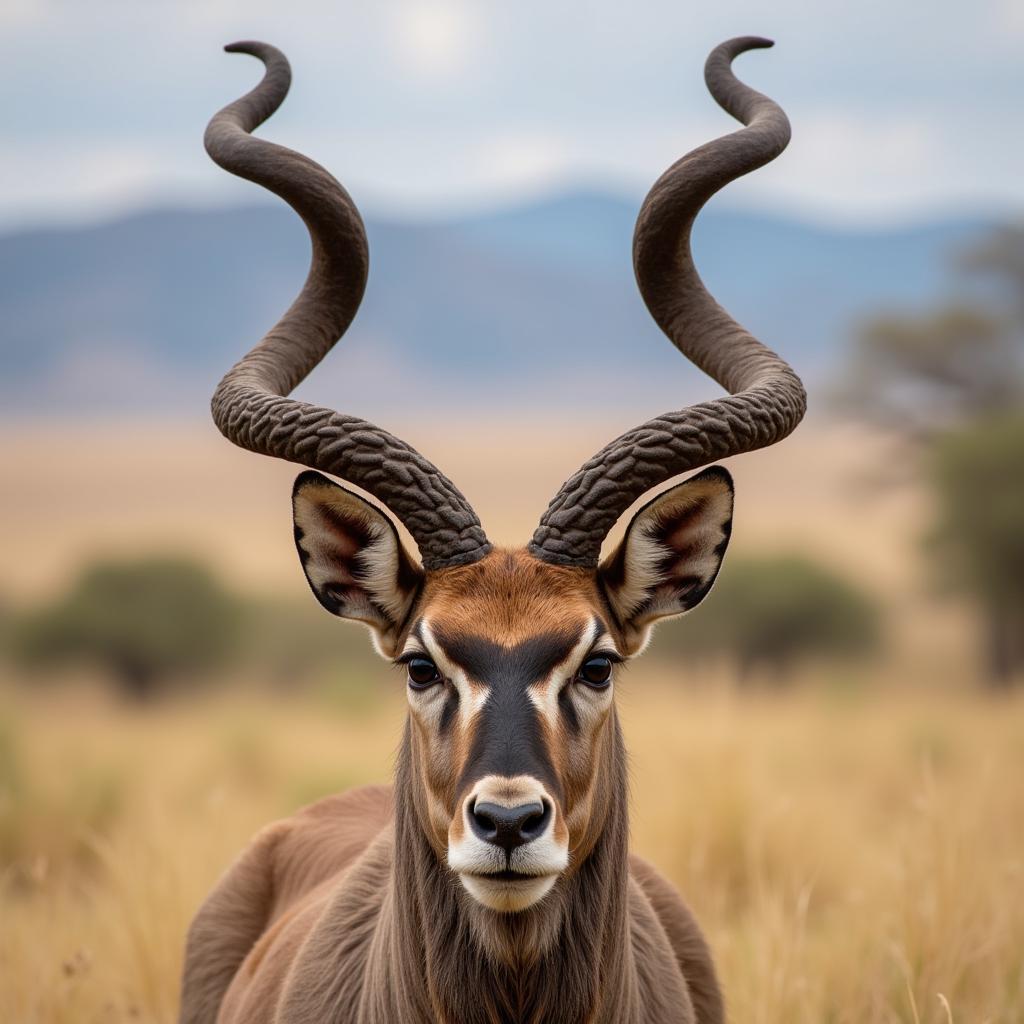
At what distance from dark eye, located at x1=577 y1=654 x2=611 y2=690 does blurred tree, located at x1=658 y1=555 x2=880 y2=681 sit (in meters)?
28.1

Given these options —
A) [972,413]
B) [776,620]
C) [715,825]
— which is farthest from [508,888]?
[972,413]

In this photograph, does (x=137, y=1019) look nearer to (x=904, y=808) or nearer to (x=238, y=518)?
(x=904, y=808)

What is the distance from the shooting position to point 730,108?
6.62m

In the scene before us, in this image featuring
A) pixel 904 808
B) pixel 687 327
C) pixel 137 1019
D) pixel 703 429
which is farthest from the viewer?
pixel 904 808

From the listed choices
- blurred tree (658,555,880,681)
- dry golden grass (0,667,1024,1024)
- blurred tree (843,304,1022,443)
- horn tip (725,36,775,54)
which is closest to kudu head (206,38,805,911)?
horn tip (725,36,775,54)

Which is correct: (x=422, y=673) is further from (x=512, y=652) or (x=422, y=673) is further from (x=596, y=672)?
(x=596, y=672)

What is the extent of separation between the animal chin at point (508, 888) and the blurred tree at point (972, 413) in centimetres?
2630

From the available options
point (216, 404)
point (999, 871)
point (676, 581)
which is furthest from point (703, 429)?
point (999, 871)

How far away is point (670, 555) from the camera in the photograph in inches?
209

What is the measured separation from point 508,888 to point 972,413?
41177 millimetres

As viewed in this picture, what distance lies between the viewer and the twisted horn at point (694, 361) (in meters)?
5.08

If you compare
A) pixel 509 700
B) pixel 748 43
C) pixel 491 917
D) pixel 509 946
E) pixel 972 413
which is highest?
pixel 972 413

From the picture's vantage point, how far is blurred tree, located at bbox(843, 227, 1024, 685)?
Result: 2970cm

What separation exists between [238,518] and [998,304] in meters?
91.6
